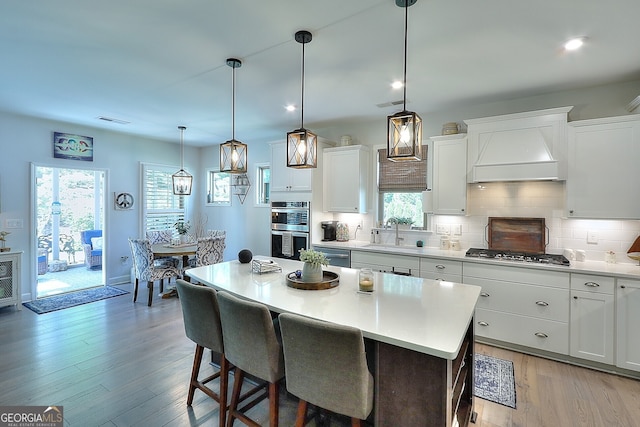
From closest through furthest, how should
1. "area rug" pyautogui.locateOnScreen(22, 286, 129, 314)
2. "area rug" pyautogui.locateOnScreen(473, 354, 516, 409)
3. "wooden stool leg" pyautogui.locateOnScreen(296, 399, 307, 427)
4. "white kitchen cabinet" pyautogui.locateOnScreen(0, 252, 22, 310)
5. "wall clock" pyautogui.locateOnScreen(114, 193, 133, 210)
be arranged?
1. "wooden stool leg" pyautogui.locateOnScreen(296, 399, 307, 427)
2. "area rug" pyautogui.locateOnScreen(473, 354, 516, 409)
3. "white kitchen cabinet" pyautogui.locateOnScreen(0, 252, 22, 310)
4. "area rug" pyautogui.locateOnScreen(22, 286, 129, 314)
5. "wall clock" pyautogui.locateOnScreen(114, 193, 133, 210)

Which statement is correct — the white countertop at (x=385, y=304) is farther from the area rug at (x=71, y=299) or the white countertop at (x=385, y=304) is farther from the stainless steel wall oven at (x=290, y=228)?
the area rug at (x=71, y=299)

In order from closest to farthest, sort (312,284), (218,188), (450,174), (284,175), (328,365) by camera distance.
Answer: (328,365) < (312,284) < (450,174) < (284,175) < (218,188)

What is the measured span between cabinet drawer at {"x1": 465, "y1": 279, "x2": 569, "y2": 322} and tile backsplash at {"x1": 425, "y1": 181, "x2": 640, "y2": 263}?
27.5 inches

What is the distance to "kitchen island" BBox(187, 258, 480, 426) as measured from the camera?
1.43 m

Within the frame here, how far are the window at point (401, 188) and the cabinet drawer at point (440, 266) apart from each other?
0.77 metres

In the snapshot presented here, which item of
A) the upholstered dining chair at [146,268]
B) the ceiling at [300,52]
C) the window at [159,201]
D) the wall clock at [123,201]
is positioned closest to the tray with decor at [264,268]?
the ceiling at [300,52]

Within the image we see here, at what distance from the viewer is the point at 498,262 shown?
3285 millimetres

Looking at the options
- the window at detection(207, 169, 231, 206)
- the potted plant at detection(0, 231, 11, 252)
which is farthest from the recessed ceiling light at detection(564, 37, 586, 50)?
the potted plant at detection(0, 231, 11, 252)

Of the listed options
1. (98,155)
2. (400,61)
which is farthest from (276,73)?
(98,155)

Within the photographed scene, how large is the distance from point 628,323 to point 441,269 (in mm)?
1622

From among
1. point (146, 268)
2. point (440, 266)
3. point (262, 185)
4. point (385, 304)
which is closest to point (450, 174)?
point (440, 266)

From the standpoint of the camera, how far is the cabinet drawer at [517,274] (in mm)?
3018

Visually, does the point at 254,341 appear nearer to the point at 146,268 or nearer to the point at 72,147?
the point at 146,268

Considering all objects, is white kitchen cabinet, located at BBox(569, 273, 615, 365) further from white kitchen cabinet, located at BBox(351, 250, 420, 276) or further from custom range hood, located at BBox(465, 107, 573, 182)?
white kitchen cabinet, located at BBox(351, 250, 420, 276)
